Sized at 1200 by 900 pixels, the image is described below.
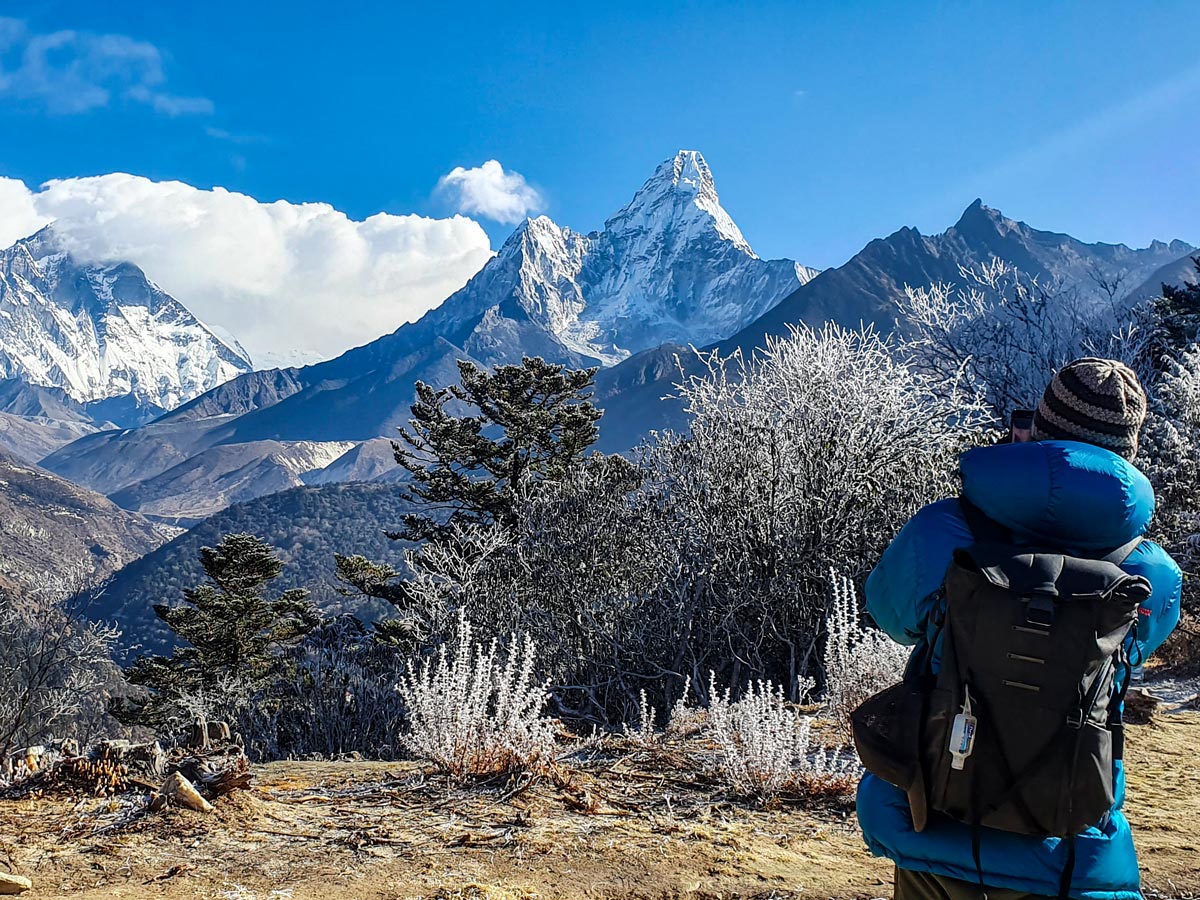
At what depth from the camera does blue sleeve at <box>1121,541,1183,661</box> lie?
1.79 metres

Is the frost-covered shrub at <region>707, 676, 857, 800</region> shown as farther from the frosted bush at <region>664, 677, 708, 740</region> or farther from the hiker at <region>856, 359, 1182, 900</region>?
the hiker at <region>856, 359, 1182, 900</region>

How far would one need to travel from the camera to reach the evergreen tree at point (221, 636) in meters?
26.8

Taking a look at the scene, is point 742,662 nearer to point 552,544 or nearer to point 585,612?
point 585,612

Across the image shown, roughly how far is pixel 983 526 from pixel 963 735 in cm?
43

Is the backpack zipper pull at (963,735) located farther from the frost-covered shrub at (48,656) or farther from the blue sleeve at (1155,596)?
the frost-covered shrub at (48,656)

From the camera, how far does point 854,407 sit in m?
8.95

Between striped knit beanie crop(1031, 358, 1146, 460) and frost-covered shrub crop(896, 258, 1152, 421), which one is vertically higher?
frost-covered shrub crop(896, 258, 1152, 421)

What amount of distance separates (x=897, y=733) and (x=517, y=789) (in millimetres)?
2594

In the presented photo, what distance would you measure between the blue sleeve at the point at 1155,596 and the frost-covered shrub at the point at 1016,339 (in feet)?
36.8

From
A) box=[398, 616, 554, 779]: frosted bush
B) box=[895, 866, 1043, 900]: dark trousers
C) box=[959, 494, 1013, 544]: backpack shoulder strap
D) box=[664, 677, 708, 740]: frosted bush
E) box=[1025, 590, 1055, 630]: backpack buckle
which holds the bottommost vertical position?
box=[664, 677, 708, 740]: frosted bush

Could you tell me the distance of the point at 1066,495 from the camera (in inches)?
66.6

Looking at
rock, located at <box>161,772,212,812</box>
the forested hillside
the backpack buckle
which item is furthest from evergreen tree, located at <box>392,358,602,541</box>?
the forested hillside

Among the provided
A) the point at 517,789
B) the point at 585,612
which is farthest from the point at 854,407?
the point at 517,789

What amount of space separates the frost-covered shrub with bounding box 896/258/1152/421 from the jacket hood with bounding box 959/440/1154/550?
11349 millimetres
